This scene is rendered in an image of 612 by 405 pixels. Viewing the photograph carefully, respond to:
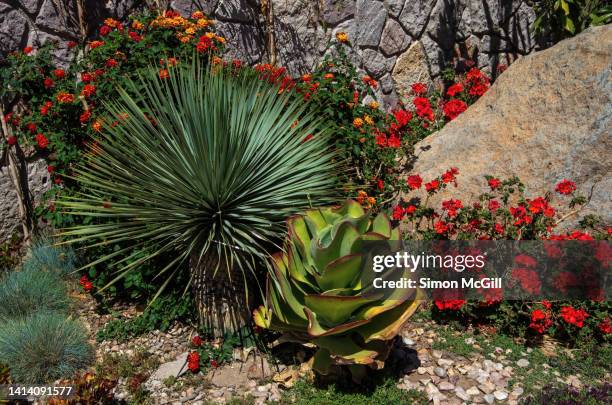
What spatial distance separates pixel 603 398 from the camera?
3.27 metres

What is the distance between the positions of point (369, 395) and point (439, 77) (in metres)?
4.60

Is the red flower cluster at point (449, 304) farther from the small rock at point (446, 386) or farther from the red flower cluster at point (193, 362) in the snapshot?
the red flower cluster at point (193, 362)

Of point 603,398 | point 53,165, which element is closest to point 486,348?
point 603,398

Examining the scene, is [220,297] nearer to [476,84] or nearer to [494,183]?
[494,183]

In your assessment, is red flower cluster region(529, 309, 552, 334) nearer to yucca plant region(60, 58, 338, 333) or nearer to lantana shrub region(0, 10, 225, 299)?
yucca plant region(60, 58, 338, 333)

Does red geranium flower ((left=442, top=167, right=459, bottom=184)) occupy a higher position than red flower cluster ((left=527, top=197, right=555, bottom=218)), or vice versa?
red geranium flower ((left=442, top=167, right=459, bottom=184))

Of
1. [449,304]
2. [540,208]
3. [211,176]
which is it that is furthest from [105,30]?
[540,208]

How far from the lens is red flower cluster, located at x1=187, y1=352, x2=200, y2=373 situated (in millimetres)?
3572

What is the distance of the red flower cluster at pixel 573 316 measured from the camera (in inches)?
144

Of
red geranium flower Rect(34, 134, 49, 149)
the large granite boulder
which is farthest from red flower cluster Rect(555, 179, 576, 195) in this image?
red geranium flower Rect(34, 134, 49, 149)

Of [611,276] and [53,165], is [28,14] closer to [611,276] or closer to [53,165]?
[53,165]

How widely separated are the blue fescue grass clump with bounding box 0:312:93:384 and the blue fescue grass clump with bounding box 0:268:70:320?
0.35m

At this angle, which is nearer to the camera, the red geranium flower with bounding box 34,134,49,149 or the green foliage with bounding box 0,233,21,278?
the red geranium flower with bounding box 34,134,49,149

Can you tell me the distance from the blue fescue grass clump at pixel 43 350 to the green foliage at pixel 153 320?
24 centimetres
